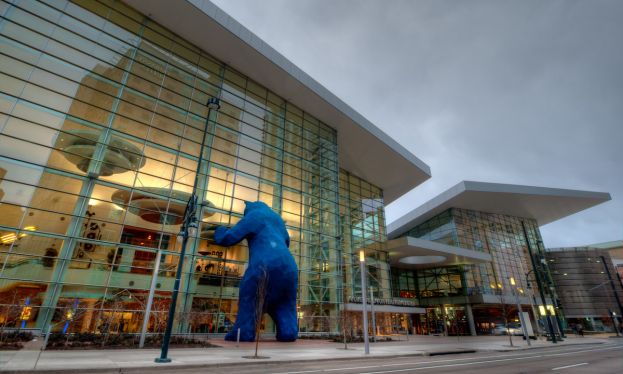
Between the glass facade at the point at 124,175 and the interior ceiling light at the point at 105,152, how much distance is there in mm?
74

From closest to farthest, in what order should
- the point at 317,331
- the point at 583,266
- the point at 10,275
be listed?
the point at 10,275 < the point at 317,331 < the point at 583,266

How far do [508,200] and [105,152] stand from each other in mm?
51920

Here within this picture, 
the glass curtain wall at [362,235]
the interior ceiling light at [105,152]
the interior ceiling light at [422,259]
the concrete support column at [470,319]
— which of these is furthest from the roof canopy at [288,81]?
the concrete support column at [470,319]

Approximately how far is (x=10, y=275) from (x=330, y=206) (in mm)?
24112

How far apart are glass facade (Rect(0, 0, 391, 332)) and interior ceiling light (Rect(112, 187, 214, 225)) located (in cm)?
12

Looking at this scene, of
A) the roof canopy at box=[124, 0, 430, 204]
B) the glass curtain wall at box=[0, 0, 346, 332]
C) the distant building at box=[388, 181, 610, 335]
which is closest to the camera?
the glass curtain wall at box=[0, 0, 346, 332]

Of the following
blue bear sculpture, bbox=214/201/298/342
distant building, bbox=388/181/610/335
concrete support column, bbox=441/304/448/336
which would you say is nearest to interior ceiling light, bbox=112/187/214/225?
blue bear sculpture, bbox=214/201/298/342

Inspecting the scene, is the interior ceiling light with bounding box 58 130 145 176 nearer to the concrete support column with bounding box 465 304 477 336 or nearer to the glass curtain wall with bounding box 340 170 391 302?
the glass curtain wall with bounding box 340 170 391 302

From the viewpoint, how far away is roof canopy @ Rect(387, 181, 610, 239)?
146 ft

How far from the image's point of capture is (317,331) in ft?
86.2

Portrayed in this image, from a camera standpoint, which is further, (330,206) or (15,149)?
(330,206)

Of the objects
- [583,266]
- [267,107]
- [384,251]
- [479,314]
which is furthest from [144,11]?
[583,266]

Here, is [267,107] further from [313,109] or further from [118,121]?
[118,121]

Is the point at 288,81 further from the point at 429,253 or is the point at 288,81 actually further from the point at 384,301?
the point at 429,253
